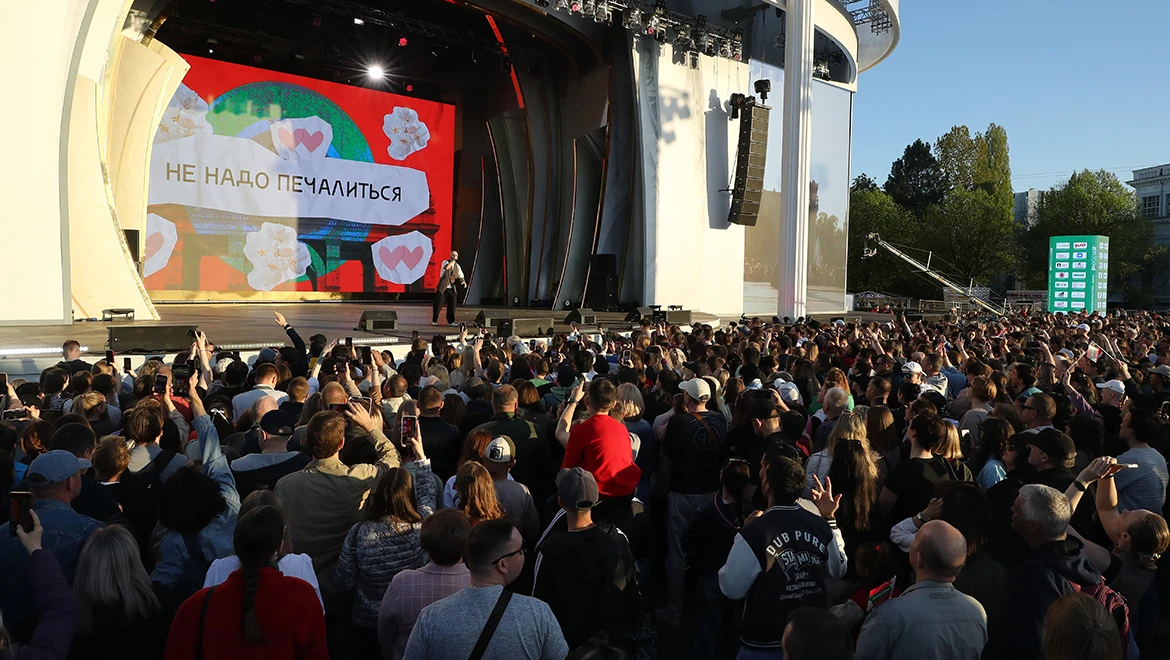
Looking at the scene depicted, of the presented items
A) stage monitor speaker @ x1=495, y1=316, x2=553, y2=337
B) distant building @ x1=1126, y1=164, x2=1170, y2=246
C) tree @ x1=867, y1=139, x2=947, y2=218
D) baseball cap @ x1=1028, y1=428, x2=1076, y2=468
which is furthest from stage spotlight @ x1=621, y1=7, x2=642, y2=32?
distant building @ x1=1126, y1=164, x2=1170, y2=246

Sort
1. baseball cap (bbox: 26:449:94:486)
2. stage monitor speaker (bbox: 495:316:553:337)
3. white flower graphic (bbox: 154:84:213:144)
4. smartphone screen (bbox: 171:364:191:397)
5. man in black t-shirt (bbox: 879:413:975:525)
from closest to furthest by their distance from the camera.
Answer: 1. baseball cap (bbox: 26:449:94:486)
2. man in black t-shirt (bbox: 879:413:975:525)
3. smartphone screen (bbox: 171:364:191:397)
4. stage monitor speaker (bbox: 495:316:553:337)
5. white flower graphic (bbox: 154:84:213:144)

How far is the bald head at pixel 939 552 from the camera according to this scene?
2564 mm

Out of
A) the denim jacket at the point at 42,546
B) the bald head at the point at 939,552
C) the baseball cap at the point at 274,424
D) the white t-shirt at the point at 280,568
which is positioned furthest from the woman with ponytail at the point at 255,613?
the bald head at the point at 939,552

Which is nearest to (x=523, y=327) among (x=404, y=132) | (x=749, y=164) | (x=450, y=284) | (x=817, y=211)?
(x=450, y=284)

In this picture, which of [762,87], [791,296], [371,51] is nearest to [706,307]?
[791,296]

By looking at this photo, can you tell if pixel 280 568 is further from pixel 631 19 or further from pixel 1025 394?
pixel 631 19

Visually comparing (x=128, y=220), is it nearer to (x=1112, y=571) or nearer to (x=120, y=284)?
(x=120, y=284)

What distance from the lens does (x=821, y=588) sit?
3.08 meters

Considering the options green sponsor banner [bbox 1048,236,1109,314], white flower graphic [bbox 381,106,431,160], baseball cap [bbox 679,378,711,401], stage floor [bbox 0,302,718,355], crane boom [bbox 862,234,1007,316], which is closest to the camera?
baseball cap [bbox 679,378,711,401]

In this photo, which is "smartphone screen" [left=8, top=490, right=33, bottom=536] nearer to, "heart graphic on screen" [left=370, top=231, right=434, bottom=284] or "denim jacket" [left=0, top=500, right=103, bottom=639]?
"denim jacket" [left=0, top=500, right=103, bottom=639]

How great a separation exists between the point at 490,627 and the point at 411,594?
573 millimetres

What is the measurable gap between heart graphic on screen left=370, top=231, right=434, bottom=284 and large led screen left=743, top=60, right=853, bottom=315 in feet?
36.7

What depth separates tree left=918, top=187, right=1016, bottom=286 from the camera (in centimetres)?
4897

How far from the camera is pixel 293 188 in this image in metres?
24.4
